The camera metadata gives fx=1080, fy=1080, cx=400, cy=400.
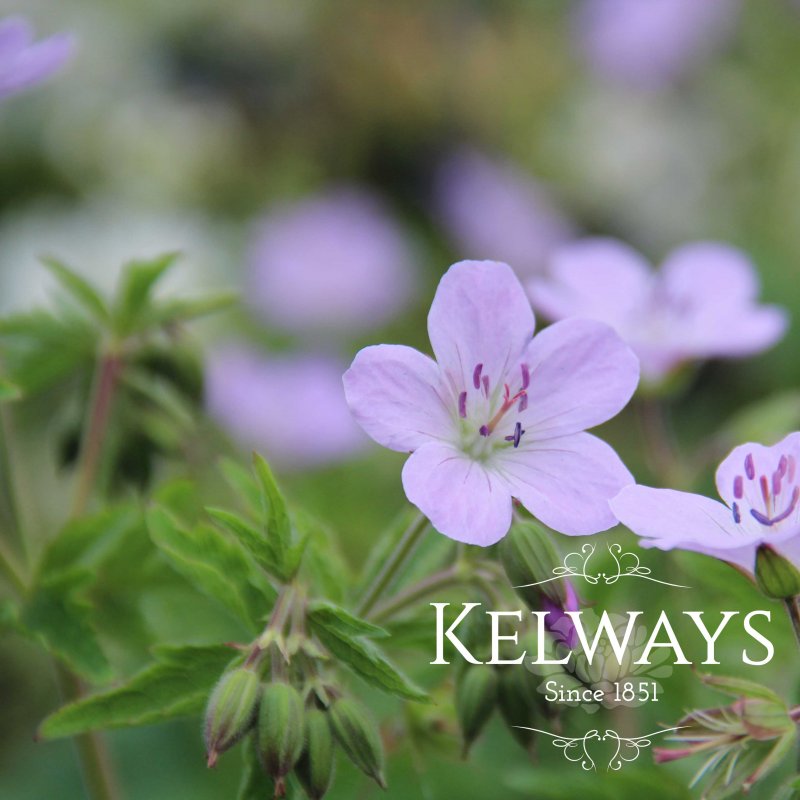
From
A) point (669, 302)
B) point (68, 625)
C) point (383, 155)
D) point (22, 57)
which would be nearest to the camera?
point (68, 625)

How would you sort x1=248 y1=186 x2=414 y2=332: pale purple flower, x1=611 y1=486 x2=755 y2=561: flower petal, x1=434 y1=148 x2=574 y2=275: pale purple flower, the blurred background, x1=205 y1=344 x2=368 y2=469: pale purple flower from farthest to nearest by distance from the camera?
x1=434 y1=148 x2=574 y2=275: pale purple flower → x1=248 y1=186 x2=414 y2=332: pale purple flower → the blurred background → x1=205 y1=344 x2=368 y2=469: pale purple flower → x1=611 y1=486 x2=755 y2=561: flower petal

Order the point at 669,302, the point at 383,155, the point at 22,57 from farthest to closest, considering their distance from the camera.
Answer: the point at 383,155 → the point at 669,302 → the point at 22,57

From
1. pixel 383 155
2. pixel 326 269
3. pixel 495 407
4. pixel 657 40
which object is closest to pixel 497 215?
pixel 383 155

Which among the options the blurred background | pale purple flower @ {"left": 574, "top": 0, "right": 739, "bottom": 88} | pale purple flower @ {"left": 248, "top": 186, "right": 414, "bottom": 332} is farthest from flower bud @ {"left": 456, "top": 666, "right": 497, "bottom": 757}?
pale purple flower @ {"left": 574, "top": 0, "right": 739, "bottom": 88}

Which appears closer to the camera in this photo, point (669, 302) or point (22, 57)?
point (22, 57)

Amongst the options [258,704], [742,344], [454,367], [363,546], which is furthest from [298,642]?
[363,546]

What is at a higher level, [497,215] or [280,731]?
[497,215]

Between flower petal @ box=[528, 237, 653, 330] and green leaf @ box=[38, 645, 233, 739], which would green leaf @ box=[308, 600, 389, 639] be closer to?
green leaf @ box=[38, 645, 233, 739]

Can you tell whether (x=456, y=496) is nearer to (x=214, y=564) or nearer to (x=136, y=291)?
(x=214, y=564)
